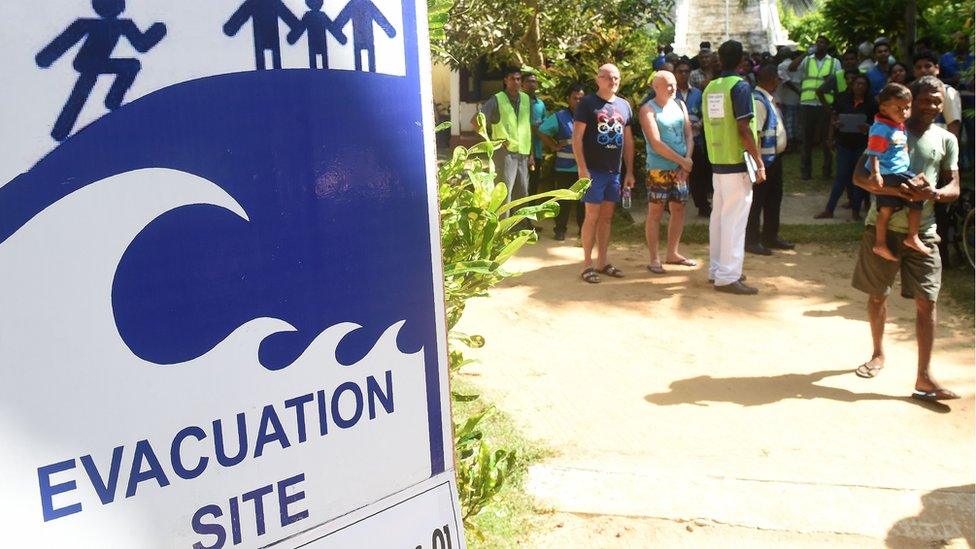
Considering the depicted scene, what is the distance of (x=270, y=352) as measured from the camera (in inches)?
48.6

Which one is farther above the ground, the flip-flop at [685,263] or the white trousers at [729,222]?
the white trousers at [729,222]

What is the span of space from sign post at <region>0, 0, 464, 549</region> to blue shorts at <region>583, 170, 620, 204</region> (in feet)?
20.9

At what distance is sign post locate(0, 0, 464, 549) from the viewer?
1059 mm

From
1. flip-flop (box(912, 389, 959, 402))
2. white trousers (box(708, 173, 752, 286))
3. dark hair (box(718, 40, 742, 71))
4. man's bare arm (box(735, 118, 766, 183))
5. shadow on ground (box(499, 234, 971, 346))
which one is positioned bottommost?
flip-flop (box(912, 389, 959, 402))

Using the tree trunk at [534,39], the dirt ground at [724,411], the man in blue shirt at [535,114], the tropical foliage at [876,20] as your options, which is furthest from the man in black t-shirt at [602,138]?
the tropical foliage at [876,20]

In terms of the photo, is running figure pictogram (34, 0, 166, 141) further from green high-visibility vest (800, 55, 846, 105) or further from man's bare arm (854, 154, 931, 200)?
green high-visibility vest (800, 55, 846, 105)

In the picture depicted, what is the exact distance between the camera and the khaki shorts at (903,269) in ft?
17.0

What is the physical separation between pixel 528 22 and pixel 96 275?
1111 cm

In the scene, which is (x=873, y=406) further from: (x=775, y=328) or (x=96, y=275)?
(x=96, y=275)

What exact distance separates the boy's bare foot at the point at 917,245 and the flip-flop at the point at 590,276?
3156mm

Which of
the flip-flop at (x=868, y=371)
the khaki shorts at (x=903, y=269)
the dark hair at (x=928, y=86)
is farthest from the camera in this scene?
the flip-flop at (x=868, y=371)

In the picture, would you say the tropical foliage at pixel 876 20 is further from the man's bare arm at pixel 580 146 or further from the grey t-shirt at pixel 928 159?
the grey t-shirt at pixel 928 159

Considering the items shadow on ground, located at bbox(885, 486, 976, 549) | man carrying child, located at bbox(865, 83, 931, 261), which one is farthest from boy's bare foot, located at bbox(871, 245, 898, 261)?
shadow on ground, located at bbox(885, 486, 976, 549)

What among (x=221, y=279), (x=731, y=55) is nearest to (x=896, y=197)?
(x=731, y=55)
